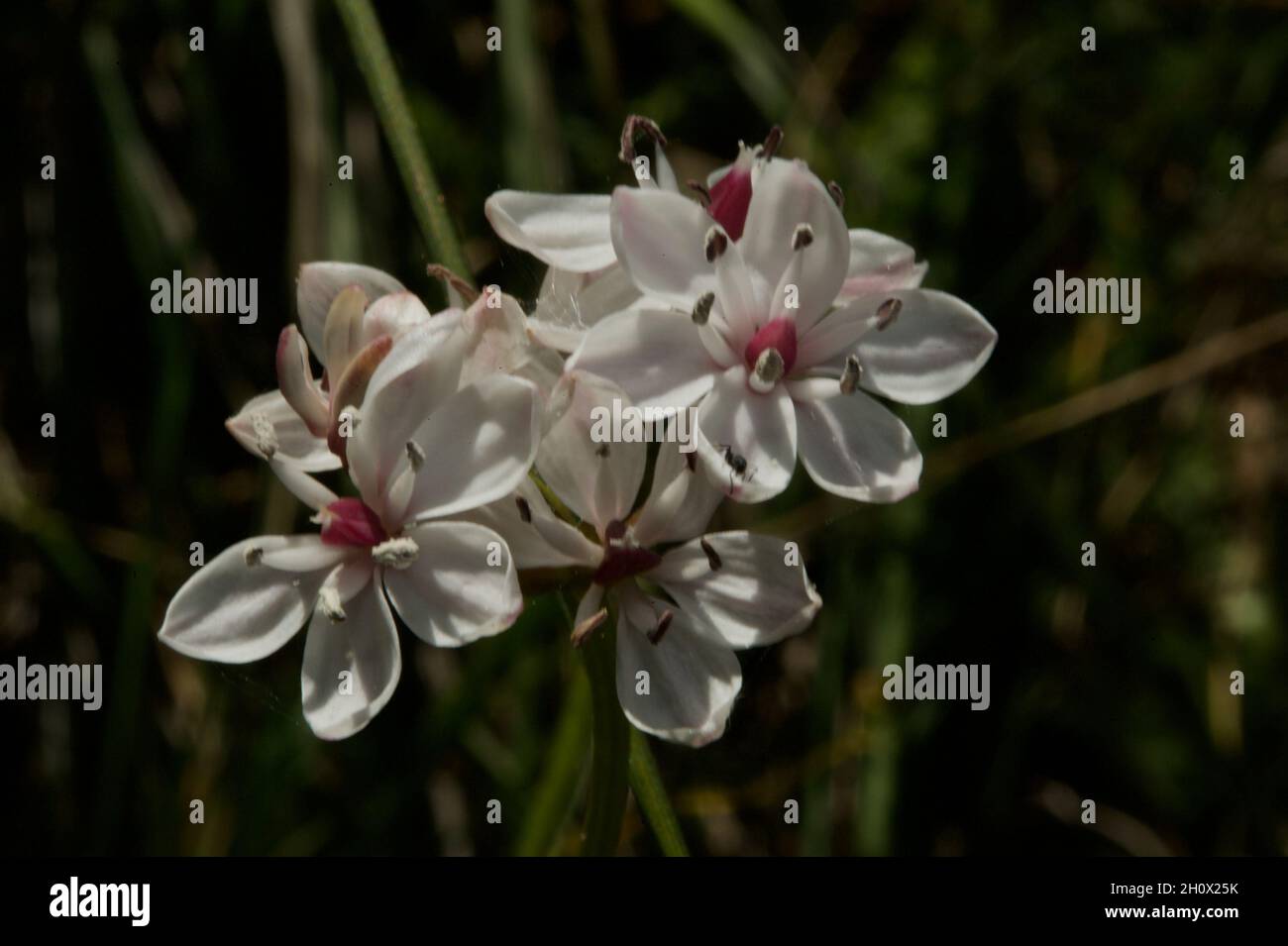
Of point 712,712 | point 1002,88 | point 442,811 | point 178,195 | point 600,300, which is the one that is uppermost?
point 1002,88

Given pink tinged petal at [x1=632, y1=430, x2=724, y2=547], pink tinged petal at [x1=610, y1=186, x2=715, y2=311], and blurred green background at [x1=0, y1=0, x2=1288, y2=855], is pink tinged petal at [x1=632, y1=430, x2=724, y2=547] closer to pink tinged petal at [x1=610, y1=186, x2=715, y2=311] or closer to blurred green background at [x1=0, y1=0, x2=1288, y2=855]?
pink tinged petal at [x1=610, y1=186, x2=715, y2=311]

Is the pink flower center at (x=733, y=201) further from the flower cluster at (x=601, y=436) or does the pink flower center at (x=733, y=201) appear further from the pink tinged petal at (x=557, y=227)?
the pink tinged petal at (x=557, y=227)

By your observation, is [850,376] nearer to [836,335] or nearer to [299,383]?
[836,335]

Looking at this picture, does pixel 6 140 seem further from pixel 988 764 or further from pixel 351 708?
pixel 988 764

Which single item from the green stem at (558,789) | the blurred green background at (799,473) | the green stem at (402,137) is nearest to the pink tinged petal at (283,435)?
the green stem at (402,137)

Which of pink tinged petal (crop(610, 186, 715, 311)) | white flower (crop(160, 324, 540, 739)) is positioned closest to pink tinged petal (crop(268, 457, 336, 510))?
white flower (crop(160, 324, 540, 739))
